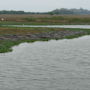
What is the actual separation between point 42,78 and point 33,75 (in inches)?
56.7

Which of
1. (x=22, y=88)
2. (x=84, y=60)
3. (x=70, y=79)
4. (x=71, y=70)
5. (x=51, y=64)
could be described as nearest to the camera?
(x=22, y=88)

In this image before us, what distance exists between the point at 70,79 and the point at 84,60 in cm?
1029

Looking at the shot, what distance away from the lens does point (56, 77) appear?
27.4 m

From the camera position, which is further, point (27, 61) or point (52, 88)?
point (27, 61)

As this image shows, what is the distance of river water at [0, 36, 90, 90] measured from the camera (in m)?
24.8

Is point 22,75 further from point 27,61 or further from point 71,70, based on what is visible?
point 27,61

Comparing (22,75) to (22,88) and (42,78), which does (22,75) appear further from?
(22,88)

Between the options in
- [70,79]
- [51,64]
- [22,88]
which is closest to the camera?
[22,88]

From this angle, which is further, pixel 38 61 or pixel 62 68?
pixel 38 61

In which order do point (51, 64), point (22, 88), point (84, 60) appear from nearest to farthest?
1. point (22, 88)
2. point (51, 64)
3. point (84, 60)

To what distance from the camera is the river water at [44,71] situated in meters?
24.8

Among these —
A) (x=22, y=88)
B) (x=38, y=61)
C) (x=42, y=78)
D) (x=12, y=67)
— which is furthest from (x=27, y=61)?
(x=22, y=88)

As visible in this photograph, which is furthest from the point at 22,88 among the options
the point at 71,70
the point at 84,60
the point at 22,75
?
the point at 84,60

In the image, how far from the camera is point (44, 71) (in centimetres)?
2984
